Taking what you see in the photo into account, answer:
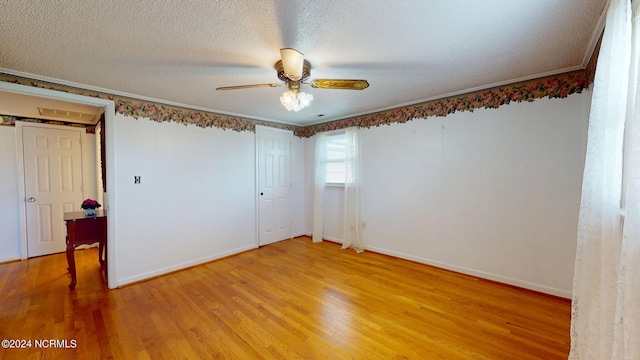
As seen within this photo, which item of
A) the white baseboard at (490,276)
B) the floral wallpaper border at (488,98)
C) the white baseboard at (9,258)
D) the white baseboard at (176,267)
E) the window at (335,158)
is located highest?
the floral wallpaper border at (488,98)

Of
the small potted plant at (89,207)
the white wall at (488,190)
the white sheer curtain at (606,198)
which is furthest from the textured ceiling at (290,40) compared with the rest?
the small potted plant at (89,207)

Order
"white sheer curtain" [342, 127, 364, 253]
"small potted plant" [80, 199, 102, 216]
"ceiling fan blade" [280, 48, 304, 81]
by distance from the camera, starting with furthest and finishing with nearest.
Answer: "white sheer curtain" [342, 127, 364, 253] → "small potted plant" [80, 199, 102, 216] → "ceiling fan blade" [280, 48, 304, 81]

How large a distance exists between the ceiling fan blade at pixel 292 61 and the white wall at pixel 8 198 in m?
4.60

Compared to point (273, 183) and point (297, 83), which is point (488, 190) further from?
point (273, 183)

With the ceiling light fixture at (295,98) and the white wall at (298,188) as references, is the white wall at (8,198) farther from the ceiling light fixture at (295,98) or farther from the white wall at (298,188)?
the ceiling light fixture at (295,98)

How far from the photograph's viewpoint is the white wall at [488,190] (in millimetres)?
2422

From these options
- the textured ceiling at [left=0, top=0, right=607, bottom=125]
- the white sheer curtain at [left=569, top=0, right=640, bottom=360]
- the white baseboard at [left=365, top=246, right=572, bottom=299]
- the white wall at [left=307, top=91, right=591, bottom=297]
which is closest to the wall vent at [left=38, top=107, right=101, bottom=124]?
the textured ceiling at [left=0, top=0, right=607, bottom=125]

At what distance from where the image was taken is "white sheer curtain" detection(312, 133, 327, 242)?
179 inches

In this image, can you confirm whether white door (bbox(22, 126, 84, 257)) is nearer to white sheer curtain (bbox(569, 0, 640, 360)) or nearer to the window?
the window

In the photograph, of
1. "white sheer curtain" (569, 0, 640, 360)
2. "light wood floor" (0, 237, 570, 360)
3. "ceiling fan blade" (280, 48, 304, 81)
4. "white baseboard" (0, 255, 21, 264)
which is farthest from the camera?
"white baseboard" (0, 255, 21, 264)

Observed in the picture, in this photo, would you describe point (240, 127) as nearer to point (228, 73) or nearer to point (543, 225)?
point (228, 73)

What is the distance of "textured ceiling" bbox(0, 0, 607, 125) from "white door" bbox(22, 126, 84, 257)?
2.19 meters

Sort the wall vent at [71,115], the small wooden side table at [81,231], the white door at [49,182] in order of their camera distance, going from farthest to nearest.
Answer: the white door at [49,182] < the wall vent at [71,115] < the small wooden side table at [81,231]

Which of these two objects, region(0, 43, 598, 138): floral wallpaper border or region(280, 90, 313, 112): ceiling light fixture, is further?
region(0, 43, 598, 138): floral wallpaper border
